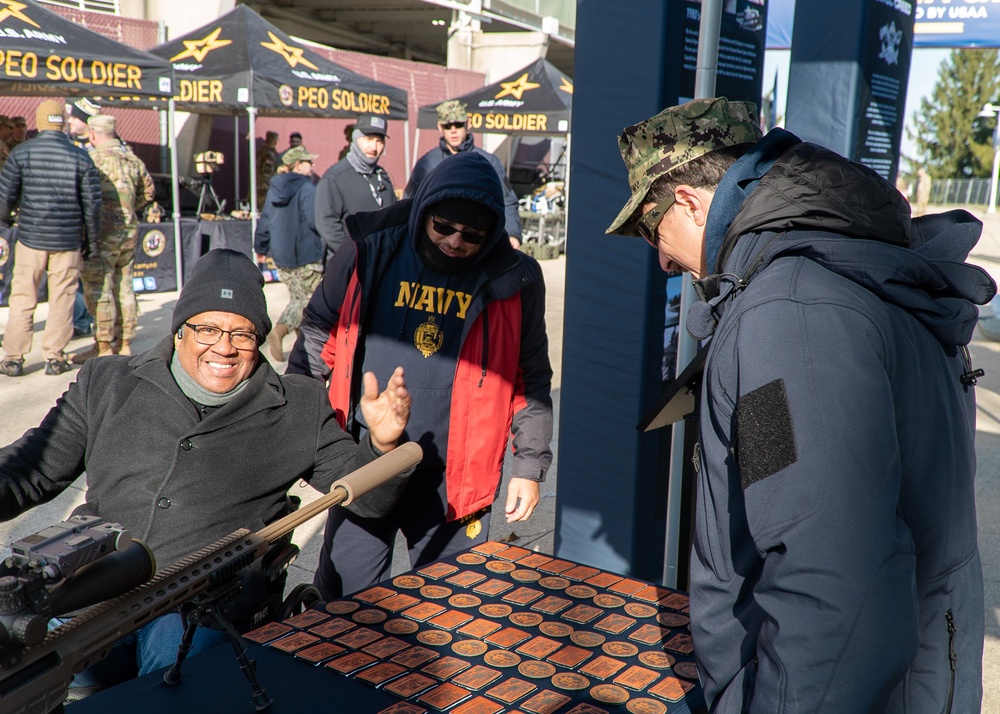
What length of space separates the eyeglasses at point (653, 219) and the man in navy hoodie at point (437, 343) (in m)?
0.97

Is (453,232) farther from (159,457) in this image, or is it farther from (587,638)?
(587,638)

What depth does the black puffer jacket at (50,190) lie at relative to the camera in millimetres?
6609

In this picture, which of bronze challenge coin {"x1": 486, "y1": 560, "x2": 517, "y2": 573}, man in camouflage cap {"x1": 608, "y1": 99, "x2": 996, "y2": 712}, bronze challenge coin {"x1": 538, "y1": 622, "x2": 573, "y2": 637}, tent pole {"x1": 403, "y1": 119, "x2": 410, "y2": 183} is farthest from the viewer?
tent pole {"x1": 403, "y1": 119, "x2": 410, "y2": 183}

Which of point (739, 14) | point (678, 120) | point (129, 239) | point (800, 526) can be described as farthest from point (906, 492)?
point (129, 239)

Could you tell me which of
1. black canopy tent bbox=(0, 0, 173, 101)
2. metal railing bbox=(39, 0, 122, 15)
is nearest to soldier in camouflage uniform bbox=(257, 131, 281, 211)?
black canopy tent bbox=(0, 0, 173, 101)

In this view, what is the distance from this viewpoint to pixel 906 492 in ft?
4.10

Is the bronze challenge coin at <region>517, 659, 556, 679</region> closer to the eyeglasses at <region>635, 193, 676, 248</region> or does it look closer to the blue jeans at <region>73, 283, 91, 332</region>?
the eyeglasses at <region>635, 193, 676, 248</region>

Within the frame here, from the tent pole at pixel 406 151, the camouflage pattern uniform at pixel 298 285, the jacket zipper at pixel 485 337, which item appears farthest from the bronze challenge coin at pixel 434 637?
the tent pole at pixel 406 151

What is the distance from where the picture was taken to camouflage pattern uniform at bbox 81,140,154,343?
7.07m

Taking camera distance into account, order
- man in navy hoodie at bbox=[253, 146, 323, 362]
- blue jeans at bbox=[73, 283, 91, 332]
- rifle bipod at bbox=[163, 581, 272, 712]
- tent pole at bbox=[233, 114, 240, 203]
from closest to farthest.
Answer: rifle bipod at bbox=[163, 581, 272, 712] < man in navy hoodie at bbox=[253, 146, 323, 362] < blue jeans at bbox=[73, 283, 91, 332] < tent pole at bbox=[233, 114, 240, 203]

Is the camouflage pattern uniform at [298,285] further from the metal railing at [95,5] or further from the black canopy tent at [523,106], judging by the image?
the metal railing at [95,5]

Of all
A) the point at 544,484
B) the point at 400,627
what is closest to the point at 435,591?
the point at 400,627

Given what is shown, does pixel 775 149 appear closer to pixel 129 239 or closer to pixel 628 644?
pixel 628 644

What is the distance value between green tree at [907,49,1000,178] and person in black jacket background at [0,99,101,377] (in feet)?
190
